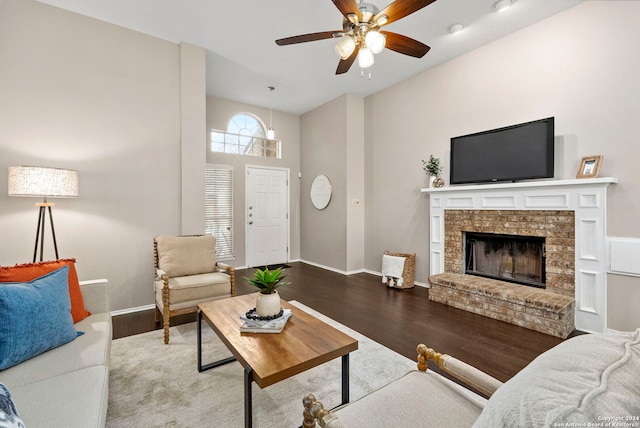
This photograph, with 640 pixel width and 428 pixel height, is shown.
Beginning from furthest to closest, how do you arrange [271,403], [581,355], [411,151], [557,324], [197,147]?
[411,151] → [197,147] → [557,324] → [271,403] → [581,355]

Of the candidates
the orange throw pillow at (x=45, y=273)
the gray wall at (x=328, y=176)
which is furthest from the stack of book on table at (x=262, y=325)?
the gray wall at (x=328, y=176)

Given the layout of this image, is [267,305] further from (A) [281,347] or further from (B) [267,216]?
(B) [267,216]

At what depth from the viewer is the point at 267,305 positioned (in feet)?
5.89

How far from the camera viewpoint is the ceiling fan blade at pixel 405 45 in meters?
2.34

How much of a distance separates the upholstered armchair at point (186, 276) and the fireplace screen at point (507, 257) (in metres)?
3.14

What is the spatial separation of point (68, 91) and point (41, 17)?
733 millimetres

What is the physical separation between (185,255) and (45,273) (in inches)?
52.3

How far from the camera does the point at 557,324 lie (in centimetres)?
262

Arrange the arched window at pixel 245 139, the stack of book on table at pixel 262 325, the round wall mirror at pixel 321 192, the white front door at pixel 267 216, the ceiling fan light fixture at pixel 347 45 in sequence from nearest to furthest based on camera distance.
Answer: the stack of book on table at pixel 262 325, the ceiling fan light fixture at pixel 347 45, the arched window at pixel 245 139, the round wall mirror at pixel 321 192, the white front door at pixel 267 216

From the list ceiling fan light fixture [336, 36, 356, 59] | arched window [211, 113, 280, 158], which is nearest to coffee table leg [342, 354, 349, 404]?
ceiling fan light fixture [336, 36, 356, 59]

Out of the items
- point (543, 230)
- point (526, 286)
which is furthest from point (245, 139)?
point (526, 286)

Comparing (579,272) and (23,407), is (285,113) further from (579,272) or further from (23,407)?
(23,407)

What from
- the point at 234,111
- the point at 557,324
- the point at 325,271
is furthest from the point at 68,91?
the point at 557,324

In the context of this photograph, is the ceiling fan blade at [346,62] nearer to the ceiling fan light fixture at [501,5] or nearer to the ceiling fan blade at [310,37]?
the ceiling fan blade at [310,37]
